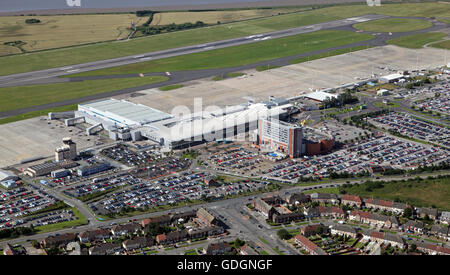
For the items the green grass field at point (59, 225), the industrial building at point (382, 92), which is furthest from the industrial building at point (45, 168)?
the industrial building at point (382, 92)

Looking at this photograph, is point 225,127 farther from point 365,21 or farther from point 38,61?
point 365,21

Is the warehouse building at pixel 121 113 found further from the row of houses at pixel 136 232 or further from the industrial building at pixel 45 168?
the row of houses at pixel 136 232

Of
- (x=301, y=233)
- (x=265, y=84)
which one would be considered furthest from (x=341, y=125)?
(x=301, y=233)

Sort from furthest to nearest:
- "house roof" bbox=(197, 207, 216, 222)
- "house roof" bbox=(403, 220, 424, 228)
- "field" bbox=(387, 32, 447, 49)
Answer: "field" bbox=(387, 32, 447, 49)
"house roof" bbox=(197, 207, 216, 222)
"house roof" bbox=(403, 220, 424, 228)

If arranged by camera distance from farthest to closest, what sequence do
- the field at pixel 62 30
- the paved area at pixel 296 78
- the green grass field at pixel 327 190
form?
the field at pixel 62 30
the paved area at pixel 296 78
the green grass field at pixel 327 190

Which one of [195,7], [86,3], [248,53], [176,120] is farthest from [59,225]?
[86,3]

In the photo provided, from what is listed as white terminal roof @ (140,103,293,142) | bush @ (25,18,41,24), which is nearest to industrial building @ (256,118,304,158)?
white terminal roof @ (140,103,293,142)

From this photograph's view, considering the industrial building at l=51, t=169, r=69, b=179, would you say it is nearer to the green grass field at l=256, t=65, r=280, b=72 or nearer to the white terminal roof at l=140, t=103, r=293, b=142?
the white terminal roof at l=140, t=103, r=293, b=142
